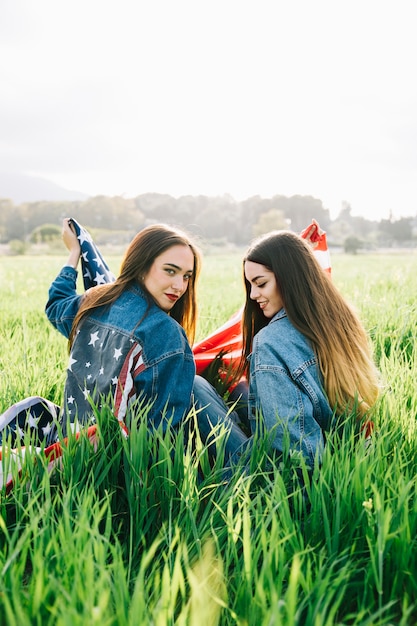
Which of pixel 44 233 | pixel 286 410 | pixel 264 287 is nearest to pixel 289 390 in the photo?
pixel 286 410

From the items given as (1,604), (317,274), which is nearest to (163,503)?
(1,604)

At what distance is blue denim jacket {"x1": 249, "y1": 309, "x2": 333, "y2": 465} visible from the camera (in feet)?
7.03

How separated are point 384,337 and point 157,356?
7.38ft

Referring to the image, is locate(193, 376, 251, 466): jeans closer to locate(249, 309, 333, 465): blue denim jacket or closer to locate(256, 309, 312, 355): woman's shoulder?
locate(249, 309, 333, 465): blue denim jacket

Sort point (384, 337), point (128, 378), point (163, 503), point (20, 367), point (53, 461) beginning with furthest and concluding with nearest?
point (384, 337)
point (20, 367)
point (128, 378)
point (53, 461)
point (163, 503)

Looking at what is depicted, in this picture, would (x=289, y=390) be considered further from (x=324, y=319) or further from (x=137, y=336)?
(x=137, y=336)

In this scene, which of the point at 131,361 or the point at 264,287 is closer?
the point at 131,361

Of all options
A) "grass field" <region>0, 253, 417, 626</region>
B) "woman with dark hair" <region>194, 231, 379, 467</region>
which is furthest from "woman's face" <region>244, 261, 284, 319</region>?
"grass field" <region>0, 253, 417, 626</region>

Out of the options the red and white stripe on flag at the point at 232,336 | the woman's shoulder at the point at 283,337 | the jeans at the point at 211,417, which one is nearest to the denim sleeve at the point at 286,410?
the woman's shoulder at the point at 283,337

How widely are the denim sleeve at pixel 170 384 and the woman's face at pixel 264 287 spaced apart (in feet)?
1.47

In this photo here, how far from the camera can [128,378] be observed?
2.43 meters

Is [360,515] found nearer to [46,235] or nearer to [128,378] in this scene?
[128,378]

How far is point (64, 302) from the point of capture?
2.89 meters

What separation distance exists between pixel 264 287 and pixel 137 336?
63cm
